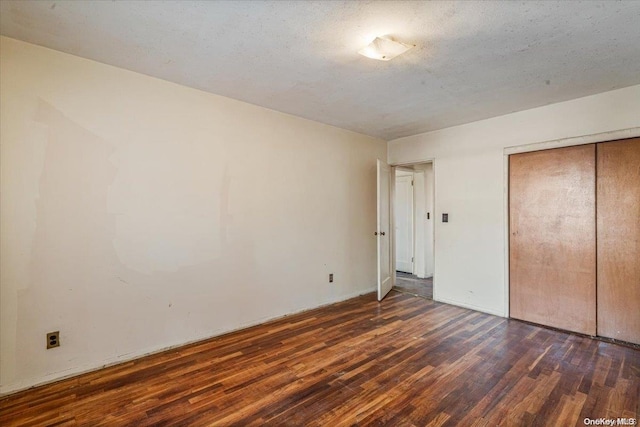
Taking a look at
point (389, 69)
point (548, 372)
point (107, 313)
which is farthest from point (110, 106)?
point (548, 372)

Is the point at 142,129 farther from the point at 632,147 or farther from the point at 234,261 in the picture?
the point at 632,147

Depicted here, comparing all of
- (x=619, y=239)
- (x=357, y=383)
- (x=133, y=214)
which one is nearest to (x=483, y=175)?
(x=619, y=239)

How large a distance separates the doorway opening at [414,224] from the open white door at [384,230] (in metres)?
0.76

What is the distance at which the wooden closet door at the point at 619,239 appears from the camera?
9.46 ft

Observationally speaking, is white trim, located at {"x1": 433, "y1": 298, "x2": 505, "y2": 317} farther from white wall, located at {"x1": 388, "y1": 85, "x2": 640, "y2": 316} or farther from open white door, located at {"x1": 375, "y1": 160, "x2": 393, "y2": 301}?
open white door, located at {"x1": 375, "y1": 160, "x2": 393, "y2": 301}

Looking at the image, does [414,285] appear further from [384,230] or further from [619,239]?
[619,239]

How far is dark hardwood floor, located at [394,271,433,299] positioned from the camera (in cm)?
474

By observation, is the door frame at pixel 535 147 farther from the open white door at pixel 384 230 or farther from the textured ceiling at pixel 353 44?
the open white door at pixel 384 230

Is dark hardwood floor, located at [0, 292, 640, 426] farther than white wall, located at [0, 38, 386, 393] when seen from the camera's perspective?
No

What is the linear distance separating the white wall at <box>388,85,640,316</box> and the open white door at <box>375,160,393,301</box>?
2.00 ft

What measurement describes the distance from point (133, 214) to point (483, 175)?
3895 mm

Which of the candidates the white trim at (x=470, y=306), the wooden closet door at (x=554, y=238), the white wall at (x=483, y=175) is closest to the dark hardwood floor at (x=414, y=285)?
the white trim at (x=470, y=306)

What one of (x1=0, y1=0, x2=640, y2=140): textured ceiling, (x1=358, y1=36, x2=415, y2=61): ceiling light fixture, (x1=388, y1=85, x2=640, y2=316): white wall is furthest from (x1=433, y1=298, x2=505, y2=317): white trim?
(x1=358, y1=36, x2=415, y2=61): ceiling light fixture

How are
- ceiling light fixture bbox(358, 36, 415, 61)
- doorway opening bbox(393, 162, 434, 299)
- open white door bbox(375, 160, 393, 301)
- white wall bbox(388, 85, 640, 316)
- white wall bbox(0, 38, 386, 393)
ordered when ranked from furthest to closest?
doorway opening bbox(393, 162, 434, 299)
open white door bbox(375, 160, 393, 301)
white wall bbox(388, 85, 640, 316)
white wall bbox(0, 38, 386, 393)
ceiling light fixture bbox(358, 36, 415, 61)
